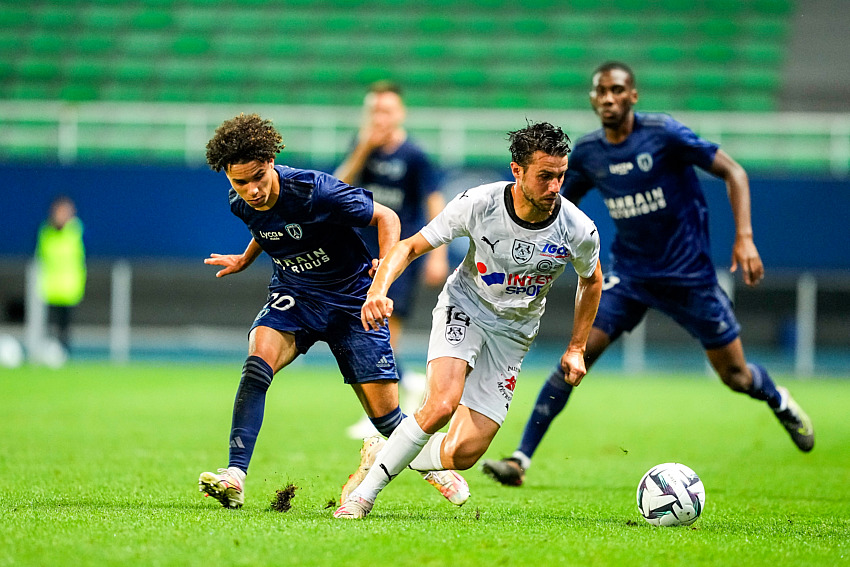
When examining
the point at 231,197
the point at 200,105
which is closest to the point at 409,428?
the point at 231,197

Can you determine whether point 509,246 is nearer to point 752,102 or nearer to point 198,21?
point 752,102

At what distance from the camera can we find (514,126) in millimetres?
16453

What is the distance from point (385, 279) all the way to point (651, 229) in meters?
2.64

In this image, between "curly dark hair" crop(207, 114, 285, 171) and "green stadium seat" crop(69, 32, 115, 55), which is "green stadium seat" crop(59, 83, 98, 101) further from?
"curly dark hair" crop(207, 114, 285, 171)

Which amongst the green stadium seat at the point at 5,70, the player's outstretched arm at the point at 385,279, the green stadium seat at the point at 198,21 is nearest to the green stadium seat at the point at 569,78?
the green stadium seat at the point at 198,21

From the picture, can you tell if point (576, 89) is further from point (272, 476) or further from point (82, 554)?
point (82, 554)

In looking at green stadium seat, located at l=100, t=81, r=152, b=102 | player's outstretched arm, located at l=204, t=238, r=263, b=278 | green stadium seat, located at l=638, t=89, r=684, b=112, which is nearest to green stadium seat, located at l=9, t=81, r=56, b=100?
green stadium seat, located at l=100, t=81, r=152, b=102

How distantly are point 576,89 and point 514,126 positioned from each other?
16.7 ft

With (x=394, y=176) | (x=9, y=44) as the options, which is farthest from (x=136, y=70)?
(x=394, y=176)

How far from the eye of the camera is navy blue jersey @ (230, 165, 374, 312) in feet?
17.3

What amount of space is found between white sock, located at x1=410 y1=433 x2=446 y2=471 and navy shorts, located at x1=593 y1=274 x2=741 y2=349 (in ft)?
5.81

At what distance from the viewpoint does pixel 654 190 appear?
21.7 ft

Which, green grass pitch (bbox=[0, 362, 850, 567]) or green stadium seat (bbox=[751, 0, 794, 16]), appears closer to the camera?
green grass pitch (bbox=[0, 362, 850, 567])

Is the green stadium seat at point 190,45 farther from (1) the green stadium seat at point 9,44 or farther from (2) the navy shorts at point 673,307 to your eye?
(2) the navy shorts at point 673,307
